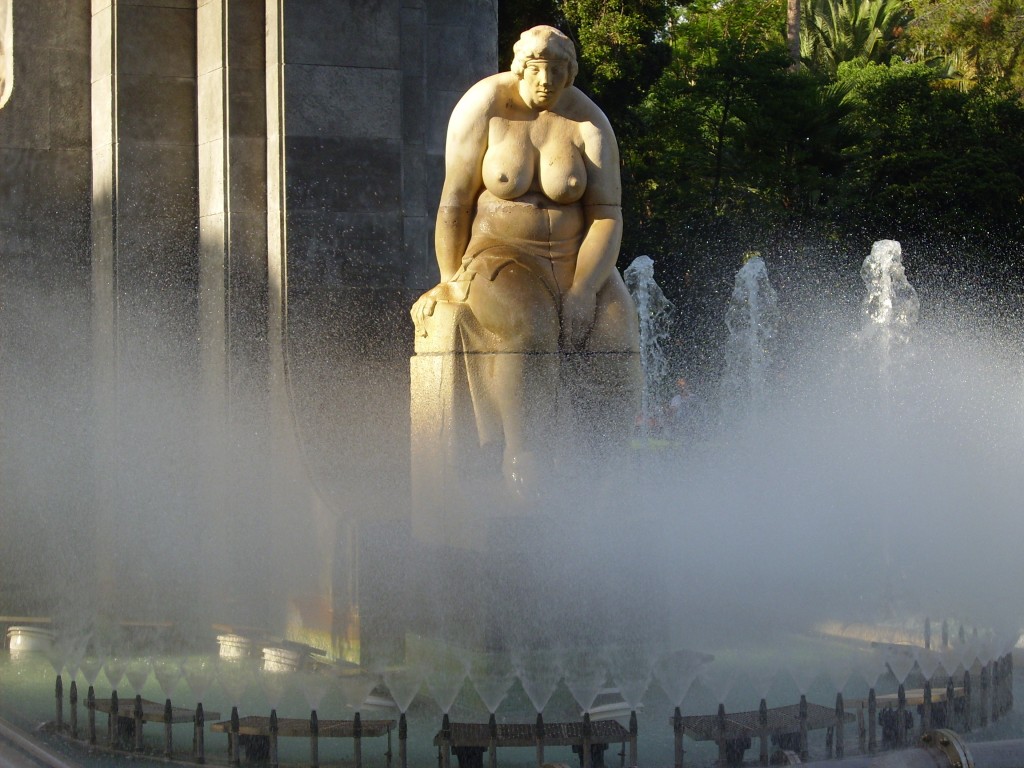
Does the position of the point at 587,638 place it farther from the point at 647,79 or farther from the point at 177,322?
the point at 647,79

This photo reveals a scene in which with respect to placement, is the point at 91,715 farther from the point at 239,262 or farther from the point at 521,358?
the point at 239,262

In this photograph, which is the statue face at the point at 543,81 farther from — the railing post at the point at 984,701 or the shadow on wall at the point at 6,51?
the shadow on wall at the point at 6,51

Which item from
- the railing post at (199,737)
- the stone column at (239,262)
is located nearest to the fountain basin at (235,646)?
the stone column at (239,262)

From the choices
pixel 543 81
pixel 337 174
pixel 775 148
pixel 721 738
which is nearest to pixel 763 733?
pixel 721 738

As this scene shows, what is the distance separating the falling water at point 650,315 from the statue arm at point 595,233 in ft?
48.0

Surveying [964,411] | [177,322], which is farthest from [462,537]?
[964,411]

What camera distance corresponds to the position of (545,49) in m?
7.89

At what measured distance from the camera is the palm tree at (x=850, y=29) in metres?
43.8

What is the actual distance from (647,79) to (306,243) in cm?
2316

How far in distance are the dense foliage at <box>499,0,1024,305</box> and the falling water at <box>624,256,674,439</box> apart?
209 cm

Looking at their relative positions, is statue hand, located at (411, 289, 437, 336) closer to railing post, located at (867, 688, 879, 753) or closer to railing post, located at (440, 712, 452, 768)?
railing post, located at (440, 712, 452, 768)

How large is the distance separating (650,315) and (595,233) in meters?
17.4

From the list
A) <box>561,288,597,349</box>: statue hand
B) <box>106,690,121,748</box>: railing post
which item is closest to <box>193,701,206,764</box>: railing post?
<box>106,690,121,748</box>: railing post

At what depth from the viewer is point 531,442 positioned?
25.6 feet
